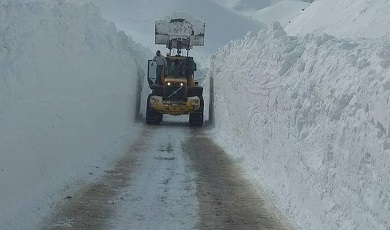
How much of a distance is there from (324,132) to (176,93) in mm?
14516

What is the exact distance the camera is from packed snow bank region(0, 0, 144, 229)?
24.6 ft

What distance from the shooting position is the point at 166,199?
8703 mm

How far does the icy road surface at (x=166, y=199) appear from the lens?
24.2ft

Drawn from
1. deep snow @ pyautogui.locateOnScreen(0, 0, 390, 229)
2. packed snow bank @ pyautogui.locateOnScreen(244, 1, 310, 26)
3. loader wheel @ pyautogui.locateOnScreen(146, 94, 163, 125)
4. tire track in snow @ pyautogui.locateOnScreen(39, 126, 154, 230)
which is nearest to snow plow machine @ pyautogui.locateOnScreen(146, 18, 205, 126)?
loader wheel @ pyautogui.locateOnScreen(146, 94, 163, 125)

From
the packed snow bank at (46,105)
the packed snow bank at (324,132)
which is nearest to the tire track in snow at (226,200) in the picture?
the packed snow bank at (324,132)

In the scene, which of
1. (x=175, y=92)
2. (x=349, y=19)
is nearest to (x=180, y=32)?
(x=175, y=92)

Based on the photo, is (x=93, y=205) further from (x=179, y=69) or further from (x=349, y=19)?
(x=349, y=19)

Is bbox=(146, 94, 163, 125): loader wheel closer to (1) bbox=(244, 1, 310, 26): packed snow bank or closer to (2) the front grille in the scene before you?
(2) the front grille

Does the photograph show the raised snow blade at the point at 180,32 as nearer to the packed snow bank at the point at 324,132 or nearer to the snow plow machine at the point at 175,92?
the snow plow machine at the point at 175,92

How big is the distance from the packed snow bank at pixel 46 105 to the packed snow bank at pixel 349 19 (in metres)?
15.4

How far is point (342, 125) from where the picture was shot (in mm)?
6566

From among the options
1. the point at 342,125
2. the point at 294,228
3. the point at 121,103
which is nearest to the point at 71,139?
the point at 294,228

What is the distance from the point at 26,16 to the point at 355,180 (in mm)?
6496

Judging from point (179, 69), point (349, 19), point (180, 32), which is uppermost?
point (349, 19)
